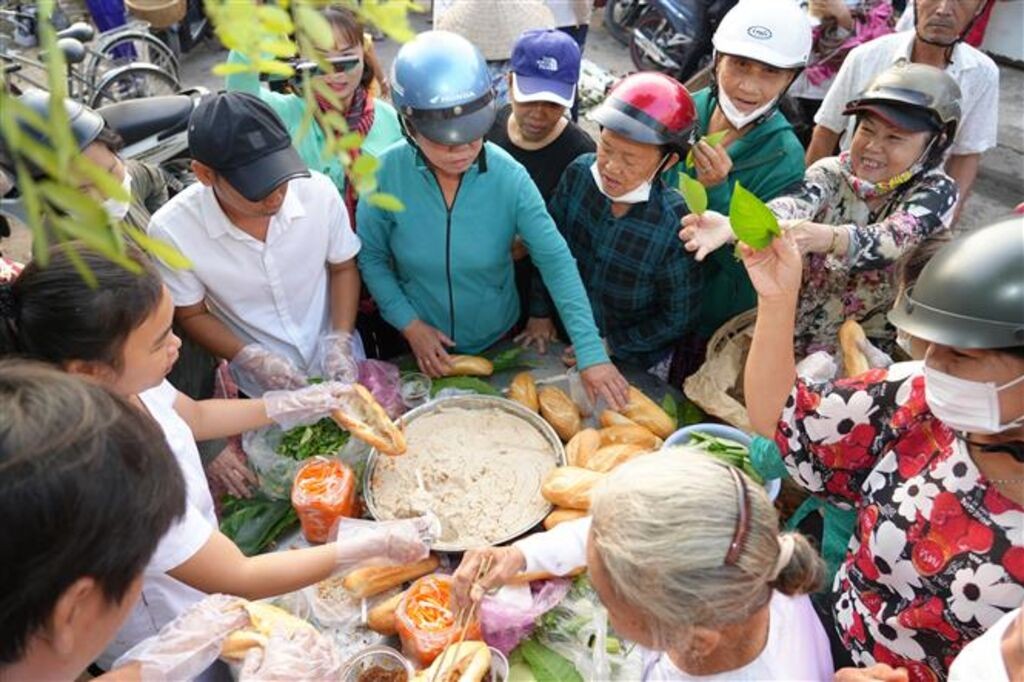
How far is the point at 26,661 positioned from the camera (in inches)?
43.2

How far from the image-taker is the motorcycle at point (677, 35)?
6.20 metres

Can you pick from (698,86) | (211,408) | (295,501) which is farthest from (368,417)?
(698,86)

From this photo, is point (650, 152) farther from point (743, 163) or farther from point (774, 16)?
point (774, 16)

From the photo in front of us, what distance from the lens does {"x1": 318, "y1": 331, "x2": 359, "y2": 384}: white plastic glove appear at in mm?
2357

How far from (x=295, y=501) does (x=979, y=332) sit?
1.58 metres

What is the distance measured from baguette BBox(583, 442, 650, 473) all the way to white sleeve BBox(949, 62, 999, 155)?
7.89ft

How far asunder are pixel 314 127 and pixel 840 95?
2.42 metres

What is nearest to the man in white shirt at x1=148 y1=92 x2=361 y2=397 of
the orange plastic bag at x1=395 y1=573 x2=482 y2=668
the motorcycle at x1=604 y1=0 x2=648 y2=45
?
the orange plastic bag at x1=395 y1=573 x2=482 y2=668

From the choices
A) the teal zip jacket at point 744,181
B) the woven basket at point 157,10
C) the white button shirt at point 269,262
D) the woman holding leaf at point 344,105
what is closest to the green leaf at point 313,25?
the white button shirt at point 269,262

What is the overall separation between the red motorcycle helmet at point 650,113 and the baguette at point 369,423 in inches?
47.0

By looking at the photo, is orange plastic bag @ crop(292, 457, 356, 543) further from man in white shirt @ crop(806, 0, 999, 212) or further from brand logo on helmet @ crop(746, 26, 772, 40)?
man in white shirt @ crop(806, 0, 999, 212)

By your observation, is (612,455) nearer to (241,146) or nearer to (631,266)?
(631,266)

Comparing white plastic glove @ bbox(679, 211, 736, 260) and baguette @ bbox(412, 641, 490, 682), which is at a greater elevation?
white plastic glove @ bbox(679, 211, 736, 260)

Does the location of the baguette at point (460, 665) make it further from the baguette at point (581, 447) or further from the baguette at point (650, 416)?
the baguette at point (650, 416)
